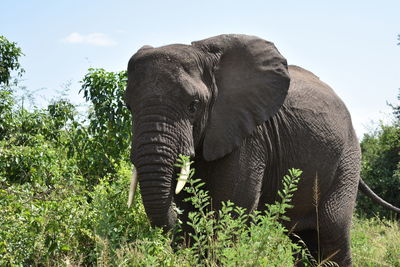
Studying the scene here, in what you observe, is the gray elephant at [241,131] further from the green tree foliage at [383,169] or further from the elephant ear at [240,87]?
the green tree foliage at [383,169]

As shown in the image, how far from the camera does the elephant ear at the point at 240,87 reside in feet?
18.2

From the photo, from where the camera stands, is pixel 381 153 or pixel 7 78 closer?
pixel 7 78

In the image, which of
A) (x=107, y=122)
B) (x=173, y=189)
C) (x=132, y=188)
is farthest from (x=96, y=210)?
(x=107, y=122)

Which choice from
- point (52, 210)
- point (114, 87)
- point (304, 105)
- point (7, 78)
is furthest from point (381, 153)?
point (52, 210)

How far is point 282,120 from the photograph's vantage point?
6141 mm

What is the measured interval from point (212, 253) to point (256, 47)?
2026mm

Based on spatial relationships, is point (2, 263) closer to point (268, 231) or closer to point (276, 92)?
point (268, 231)

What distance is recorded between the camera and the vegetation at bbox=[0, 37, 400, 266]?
4.24 m

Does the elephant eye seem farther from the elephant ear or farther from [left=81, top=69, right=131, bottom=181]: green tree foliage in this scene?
[left=81, top=69, right=131, bottom=181]: green tree foliage

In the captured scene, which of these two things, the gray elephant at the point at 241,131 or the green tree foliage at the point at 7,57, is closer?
the gray elephant at the point at 241,131

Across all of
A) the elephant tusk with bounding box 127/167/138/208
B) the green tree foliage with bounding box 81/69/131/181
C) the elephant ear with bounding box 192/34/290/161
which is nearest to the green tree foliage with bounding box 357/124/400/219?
the green tree foliage with bounding box 81/69/131/181

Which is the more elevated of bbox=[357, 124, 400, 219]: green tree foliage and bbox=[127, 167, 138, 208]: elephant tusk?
bbox=[357, 124, 400, 219]: green tree foliage

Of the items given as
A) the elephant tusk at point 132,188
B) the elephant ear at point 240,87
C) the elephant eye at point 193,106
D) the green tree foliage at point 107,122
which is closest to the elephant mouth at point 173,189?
the elephant tusk at point 132,188

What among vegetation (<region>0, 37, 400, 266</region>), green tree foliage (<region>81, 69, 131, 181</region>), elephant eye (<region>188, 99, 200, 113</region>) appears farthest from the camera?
green tree foliage (<region>81, 69, 131, 181</region>)
